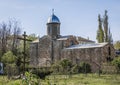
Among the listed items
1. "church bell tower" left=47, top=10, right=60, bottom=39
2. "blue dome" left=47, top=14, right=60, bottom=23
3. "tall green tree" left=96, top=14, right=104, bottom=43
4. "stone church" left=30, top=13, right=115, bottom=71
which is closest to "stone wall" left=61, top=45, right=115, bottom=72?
"stone church" left=30, top=13, right=115, bottom=71

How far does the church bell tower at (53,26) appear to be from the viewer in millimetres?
47688

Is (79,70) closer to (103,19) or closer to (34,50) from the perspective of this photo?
(34,50)

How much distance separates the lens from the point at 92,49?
43250mm

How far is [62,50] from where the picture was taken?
46.4m

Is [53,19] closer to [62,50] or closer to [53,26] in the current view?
[53,26]

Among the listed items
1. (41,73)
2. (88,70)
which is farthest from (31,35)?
(41,73)

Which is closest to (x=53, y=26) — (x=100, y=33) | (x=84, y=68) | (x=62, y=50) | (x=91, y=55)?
(x=62, y=50)

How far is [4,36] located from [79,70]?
20.5 meters

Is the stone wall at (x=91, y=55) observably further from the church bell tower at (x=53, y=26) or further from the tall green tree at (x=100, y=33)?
the tall green tree at (x=100, y=33)

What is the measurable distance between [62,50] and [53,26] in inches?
170

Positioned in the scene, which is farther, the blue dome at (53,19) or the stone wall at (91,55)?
the blue dome at (53,19)

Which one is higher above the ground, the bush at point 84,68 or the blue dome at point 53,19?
the blue dome at point 53,19

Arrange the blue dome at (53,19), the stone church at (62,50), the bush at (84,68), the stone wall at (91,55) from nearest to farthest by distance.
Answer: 1. the bush at (84,68)
2. the stone wall at (91,55)
3. the stone church at (62,50)
4. the blue dome at (53,19)

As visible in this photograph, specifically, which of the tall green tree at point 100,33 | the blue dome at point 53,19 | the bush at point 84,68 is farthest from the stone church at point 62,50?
the tall green tree at point 100,33
